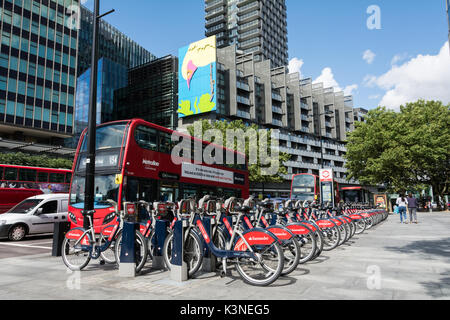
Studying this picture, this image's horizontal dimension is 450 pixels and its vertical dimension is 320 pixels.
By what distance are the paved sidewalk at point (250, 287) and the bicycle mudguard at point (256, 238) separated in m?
0.55

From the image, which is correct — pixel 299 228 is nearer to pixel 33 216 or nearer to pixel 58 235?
pixel 58 235

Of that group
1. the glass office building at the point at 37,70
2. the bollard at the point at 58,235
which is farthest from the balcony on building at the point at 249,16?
the bollard at the point at 58,235

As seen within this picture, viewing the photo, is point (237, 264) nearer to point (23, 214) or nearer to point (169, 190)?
point (169, 190)

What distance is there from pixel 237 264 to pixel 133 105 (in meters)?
65.0

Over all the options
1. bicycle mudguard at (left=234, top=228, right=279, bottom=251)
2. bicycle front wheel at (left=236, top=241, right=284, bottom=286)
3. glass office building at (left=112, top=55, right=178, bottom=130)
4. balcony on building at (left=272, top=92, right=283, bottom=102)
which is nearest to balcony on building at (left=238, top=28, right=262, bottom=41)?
balcony on building at (left=272, top=92, right=283, bottom=102)

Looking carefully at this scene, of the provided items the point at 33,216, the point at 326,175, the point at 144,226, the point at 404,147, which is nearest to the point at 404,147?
the point at 404,147

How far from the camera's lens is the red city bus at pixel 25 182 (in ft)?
51.6

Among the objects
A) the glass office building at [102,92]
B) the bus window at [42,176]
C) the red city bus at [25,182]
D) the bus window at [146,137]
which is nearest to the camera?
the bus window at [146,137]

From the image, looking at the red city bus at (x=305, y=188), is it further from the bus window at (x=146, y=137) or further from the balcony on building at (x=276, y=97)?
the balcony on building at (x=276, y=97)

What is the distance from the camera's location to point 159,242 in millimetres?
6156

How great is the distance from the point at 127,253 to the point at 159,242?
671 mm
